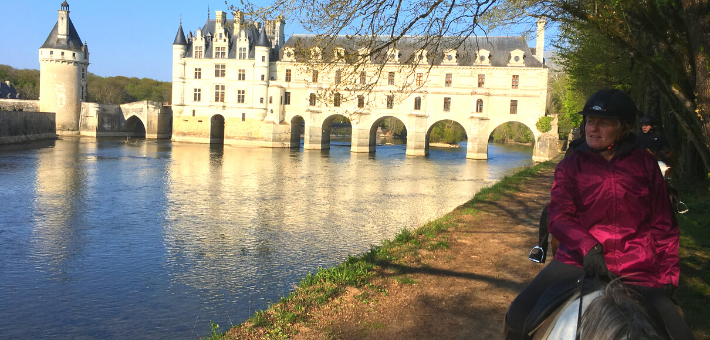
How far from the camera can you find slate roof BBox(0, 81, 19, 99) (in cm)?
6344

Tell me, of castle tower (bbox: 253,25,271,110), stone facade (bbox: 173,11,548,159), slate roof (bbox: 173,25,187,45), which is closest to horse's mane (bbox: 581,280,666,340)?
stone facade (bbox: 173,11,548,159)

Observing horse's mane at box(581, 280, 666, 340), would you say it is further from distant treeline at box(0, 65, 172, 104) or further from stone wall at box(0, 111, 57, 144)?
distant treeline at box(0, 65, 172, 104)

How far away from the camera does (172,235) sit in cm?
1203

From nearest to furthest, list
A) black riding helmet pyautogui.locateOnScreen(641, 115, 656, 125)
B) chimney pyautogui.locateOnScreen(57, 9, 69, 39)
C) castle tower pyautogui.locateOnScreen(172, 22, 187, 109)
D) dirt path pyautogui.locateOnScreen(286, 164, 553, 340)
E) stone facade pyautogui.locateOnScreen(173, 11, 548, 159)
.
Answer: dirt path pyautogui.locateOnScreen(286, 164, 553, 340) < black riding helmet pyautogui.locateOnScreen(641, 115, 656, 125) < stone facade pyautogui.locateOnScreen(173, 11, 548, 159) < castle tower pyautogui.locateOnScreen(172, 22, 187, 109) < chimney pyautogui.locateOnScreen(57, 9, 69, 39)

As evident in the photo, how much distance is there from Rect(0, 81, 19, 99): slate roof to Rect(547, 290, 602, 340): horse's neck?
234ft

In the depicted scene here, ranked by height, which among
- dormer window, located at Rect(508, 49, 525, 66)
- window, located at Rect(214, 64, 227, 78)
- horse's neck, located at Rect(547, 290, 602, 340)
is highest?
dormer window, located at Rect(508, 49, 525, 66)

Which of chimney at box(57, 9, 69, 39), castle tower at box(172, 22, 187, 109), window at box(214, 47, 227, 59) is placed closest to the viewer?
window at box(214, 47, 227, 59)

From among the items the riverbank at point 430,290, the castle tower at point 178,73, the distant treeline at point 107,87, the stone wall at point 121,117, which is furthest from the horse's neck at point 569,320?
the distant treeline at point 107,87

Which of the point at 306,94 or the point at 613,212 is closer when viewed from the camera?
the point at 613,212

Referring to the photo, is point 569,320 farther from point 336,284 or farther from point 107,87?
point 107,87

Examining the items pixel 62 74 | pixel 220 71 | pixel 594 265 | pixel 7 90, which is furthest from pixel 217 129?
pixel 594 265

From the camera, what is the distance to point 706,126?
5.20 meters

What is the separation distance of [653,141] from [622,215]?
14.4 feet

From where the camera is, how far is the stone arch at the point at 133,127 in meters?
56.1
